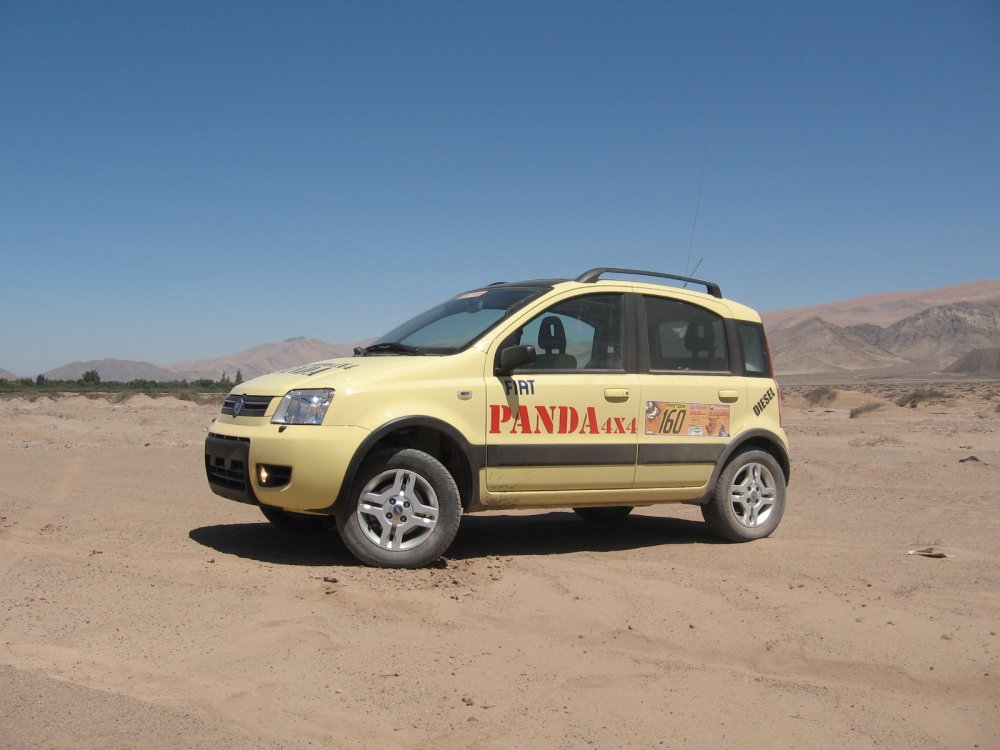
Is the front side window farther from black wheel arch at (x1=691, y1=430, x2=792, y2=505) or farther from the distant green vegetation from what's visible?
the distant green vegetation

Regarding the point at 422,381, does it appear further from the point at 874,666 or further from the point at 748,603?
the point at 874,666

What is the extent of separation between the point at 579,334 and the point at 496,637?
283cm

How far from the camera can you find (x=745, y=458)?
24.9 ft

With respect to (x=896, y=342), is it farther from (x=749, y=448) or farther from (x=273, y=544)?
(x=273, y=544)

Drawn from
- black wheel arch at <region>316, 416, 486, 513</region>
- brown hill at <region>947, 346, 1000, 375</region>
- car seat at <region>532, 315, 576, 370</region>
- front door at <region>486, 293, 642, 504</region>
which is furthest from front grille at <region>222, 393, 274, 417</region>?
brown hill at <region>947, 346, 1000, 375</region>

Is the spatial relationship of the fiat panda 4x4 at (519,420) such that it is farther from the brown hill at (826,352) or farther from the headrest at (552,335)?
the brown hill at (826,352)

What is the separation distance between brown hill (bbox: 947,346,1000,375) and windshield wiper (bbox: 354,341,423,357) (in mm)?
93451

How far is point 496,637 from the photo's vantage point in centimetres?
457

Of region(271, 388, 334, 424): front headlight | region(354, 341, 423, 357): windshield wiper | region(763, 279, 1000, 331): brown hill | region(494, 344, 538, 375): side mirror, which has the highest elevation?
region(763, 279, 1000, 331): brown hill

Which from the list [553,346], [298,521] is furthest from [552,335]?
[298,521]

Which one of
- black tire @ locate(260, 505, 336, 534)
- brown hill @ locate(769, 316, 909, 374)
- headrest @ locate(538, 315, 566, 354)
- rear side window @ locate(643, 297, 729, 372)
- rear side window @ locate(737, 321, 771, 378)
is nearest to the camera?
headrest @ locate(538, 315, 566, 354)

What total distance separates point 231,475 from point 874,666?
3.90 m

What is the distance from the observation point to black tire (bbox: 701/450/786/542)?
24.3 feet

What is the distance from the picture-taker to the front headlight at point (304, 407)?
584 cm
